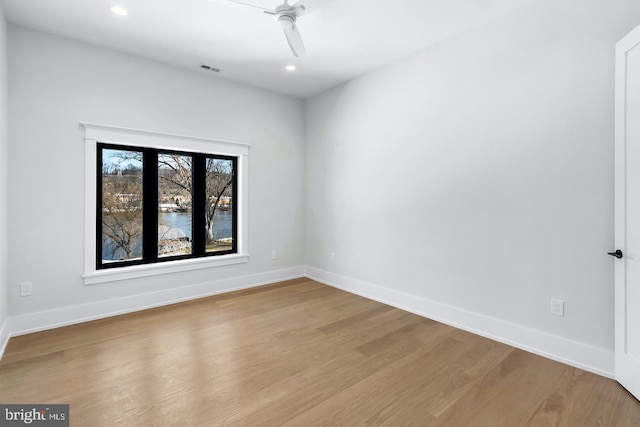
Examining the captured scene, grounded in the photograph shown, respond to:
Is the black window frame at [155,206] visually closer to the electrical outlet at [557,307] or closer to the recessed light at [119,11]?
the recessed light at [119,11]

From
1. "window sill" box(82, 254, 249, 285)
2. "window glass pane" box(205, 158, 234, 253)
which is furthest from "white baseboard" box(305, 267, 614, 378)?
"window glass pane" box(205, 158, 234, 253)

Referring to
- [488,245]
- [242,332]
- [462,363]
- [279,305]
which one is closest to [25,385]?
[242,332]

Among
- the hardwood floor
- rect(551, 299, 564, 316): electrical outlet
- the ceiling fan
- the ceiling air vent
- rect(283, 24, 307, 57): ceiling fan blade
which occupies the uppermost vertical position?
the ceiling air vent

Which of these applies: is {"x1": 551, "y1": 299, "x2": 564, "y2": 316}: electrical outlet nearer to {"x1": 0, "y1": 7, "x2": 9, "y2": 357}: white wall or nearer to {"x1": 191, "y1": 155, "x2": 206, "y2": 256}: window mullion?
{"x1": 191, "y1": 155, "x2": 206, "y2": 256}: window mullion

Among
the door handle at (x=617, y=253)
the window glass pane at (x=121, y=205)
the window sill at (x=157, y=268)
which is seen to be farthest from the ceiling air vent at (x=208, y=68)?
the door handle at (x=617, y=253)

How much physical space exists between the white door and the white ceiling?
108 cm

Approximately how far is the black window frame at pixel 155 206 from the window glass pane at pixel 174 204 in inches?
1.8

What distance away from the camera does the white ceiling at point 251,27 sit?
2.59 meters

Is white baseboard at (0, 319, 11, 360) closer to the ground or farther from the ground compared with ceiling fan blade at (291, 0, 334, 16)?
closer to the ground

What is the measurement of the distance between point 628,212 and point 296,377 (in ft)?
8.07

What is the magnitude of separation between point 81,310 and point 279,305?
2046 mm

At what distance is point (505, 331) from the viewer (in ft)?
8.90

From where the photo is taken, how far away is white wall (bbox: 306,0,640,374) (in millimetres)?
2268

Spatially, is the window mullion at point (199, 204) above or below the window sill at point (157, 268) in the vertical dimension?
above
